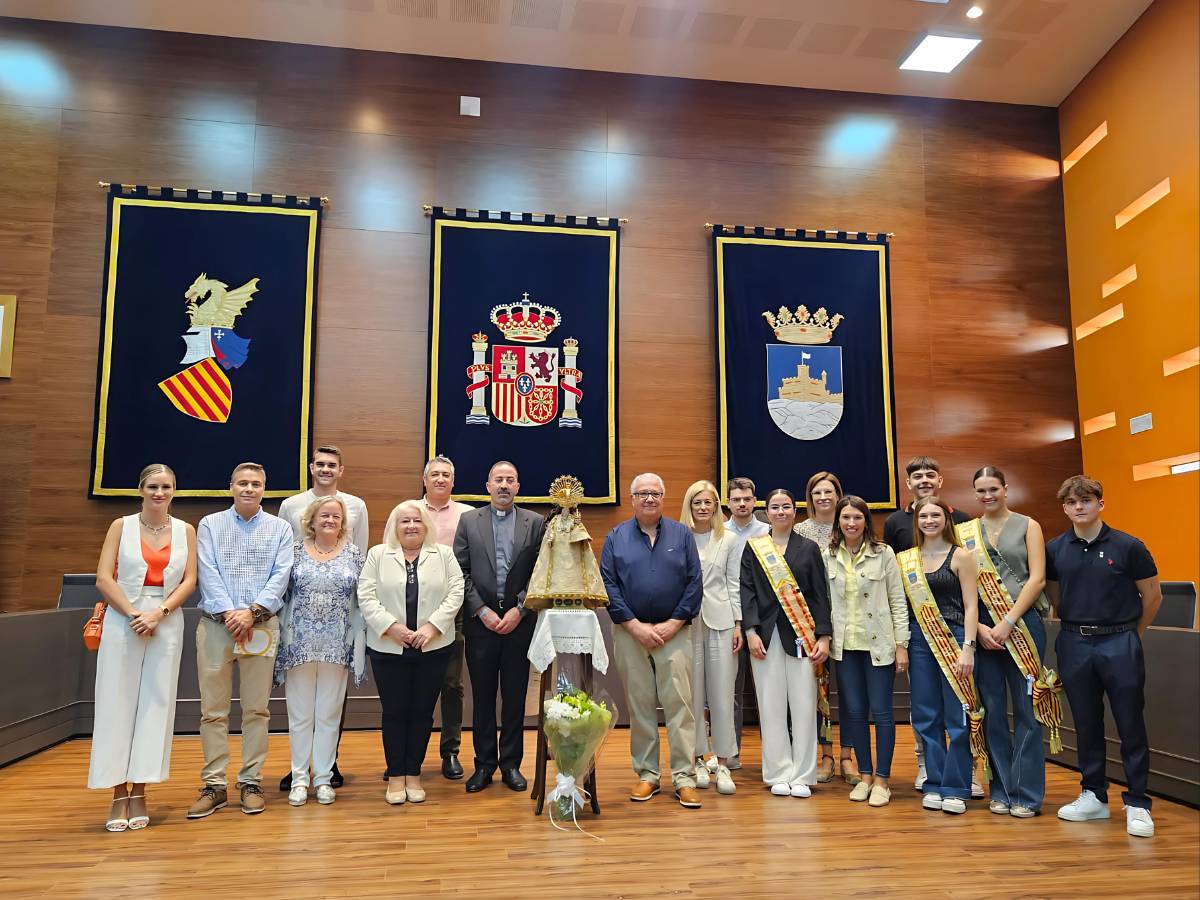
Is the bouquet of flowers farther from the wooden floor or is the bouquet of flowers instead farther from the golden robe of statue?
the golden robe of statue

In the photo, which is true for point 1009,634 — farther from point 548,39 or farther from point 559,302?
point 548,39

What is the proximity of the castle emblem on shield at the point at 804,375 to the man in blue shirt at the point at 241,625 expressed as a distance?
177 inches

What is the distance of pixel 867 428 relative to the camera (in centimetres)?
746

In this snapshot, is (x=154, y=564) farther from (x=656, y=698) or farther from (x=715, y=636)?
(x=715, y=636)

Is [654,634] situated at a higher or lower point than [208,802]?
higher

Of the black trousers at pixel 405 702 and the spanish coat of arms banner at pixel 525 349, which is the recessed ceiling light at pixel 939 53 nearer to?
the spanish coat of arms banner at pixel 525 349

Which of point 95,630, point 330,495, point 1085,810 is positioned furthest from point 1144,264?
point 95,630

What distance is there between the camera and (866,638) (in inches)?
164

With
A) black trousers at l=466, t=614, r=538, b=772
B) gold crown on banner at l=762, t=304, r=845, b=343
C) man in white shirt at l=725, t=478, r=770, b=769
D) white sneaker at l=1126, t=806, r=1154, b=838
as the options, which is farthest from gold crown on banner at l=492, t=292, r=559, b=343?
white sneaker at l=1126, t=806, r=1154, b=838

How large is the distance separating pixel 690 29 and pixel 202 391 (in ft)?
15.4

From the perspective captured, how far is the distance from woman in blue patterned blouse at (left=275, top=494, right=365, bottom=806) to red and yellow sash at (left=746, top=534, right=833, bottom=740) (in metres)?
1.93

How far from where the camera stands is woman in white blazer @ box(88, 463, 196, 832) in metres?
3.64

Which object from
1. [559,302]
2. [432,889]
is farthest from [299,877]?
[559,302]

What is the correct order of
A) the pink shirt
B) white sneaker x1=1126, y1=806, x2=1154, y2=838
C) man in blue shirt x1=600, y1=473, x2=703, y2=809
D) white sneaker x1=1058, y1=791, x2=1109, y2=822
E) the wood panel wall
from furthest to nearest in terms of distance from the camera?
the wood panel wall < the pink shirt < man in blue shirt x1=600, y1=473, x2=703, y2=809 < white sneaker x1=1058, y1=791, x2=1109, y2=822 < white sneaker x1=1126, y1=806, x2=1154, y2=838
